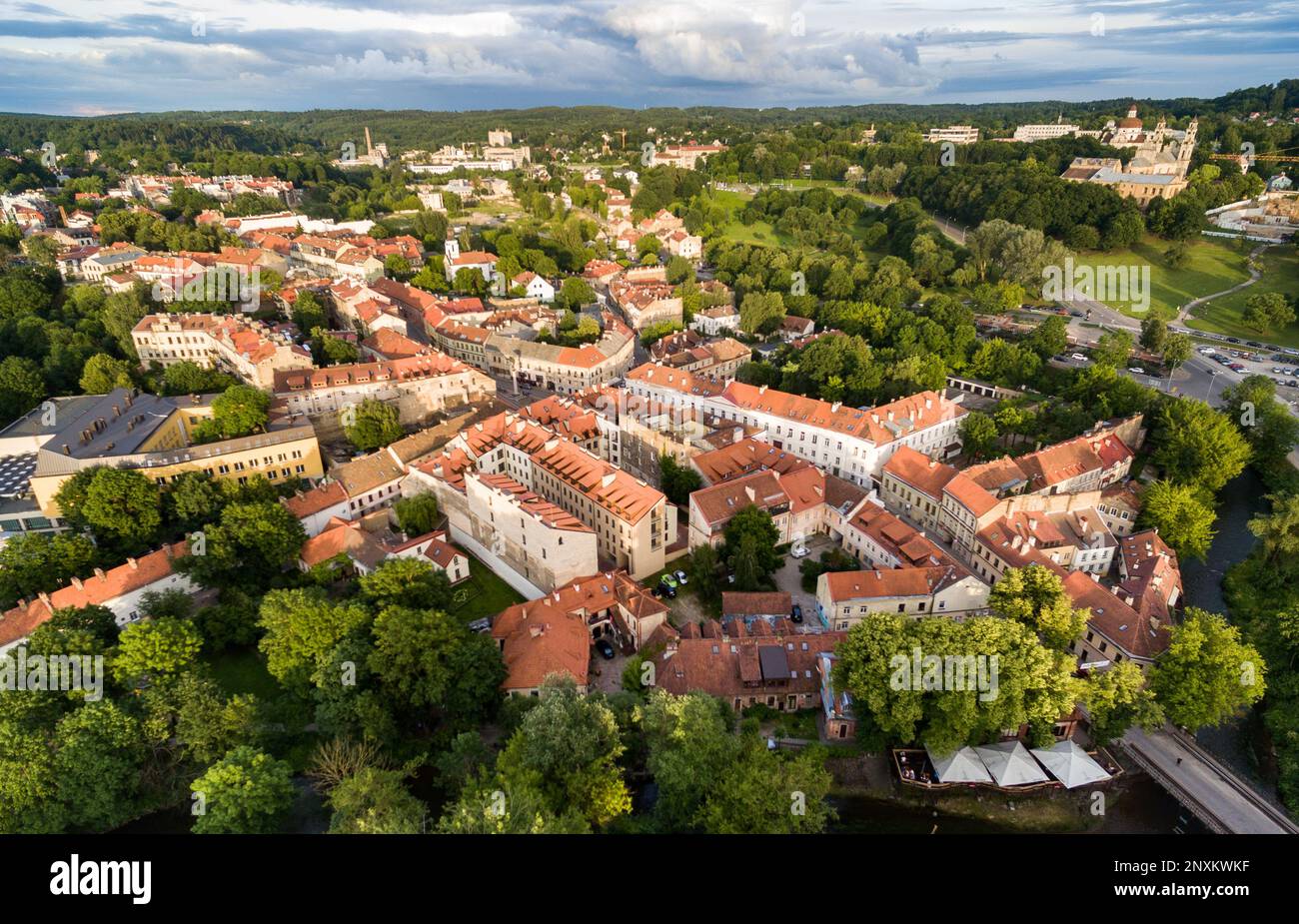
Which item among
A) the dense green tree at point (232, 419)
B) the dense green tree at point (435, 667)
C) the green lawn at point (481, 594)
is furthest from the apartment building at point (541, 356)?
the dense green tree at point (435, 667)

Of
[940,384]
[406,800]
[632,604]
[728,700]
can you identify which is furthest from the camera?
[940,384]

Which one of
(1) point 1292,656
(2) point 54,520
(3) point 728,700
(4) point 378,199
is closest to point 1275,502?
(1) point 1292,656

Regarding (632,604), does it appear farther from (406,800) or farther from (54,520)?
(54,520)

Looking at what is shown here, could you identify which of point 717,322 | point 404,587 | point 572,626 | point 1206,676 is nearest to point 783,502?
point 572,626

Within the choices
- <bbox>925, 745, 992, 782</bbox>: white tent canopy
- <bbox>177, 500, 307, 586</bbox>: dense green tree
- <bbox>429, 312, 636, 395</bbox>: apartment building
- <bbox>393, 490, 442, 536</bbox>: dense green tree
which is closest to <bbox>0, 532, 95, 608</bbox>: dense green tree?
<bbox>177, 500, 307, 586</bbox>: dense green tree

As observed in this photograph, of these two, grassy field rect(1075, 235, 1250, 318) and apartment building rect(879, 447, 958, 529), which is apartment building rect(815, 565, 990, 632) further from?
grassy field rect(1075, 235, 1250, 318)

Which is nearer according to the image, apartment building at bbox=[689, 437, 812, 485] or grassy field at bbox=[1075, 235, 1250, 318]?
apartment building at bbox=[689, 437, 812, 485]

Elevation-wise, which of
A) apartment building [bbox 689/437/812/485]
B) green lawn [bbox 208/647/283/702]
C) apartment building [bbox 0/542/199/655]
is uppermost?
apartment building [bbox 689/437/812/485]

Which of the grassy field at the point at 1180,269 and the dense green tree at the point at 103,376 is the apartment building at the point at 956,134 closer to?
the grassy field at the point at 1180,269
